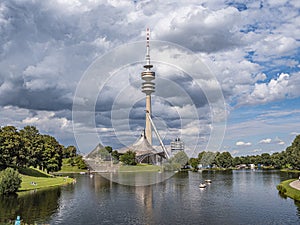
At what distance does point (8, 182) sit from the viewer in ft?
202

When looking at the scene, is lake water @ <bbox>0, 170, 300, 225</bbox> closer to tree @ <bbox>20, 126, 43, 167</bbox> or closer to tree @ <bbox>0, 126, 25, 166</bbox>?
tree @ <bbox>0, 126, 25, 166</bbox>

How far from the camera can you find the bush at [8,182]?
61156mm

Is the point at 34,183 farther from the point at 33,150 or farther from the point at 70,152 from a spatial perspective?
the point at 70,152

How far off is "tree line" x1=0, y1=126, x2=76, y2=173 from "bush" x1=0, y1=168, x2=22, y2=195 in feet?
50.7

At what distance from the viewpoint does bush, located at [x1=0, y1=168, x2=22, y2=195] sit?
61156mm

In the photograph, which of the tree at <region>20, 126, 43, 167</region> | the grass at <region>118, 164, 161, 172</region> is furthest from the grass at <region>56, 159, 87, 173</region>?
the tree at <region>20, 126, 43, 167</region>

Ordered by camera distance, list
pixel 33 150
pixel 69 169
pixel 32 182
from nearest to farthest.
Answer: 1. pixel 32 182
2. pixel 33 150
3. pixel 69 169

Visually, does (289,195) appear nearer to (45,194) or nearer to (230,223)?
(230,223)

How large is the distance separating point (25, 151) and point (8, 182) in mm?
24710

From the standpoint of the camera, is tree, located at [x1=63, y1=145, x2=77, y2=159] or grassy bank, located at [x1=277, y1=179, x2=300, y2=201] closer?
grassy bank, located at [x1=277, y1=179, x2=300, y2=201]

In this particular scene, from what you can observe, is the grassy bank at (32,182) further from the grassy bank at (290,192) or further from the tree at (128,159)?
the tree at (128,159)

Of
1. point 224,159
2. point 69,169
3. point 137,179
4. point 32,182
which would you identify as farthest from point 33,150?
point 224,159

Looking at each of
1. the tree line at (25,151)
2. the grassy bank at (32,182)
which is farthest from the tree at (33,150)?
the grassy bank at (32,182)

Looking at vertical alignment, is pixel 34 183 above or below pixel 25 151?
below
